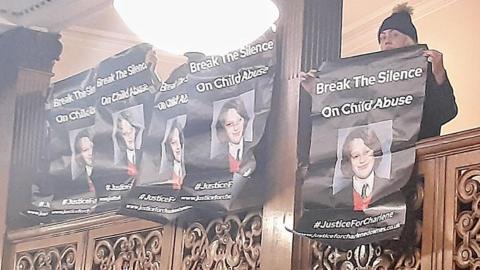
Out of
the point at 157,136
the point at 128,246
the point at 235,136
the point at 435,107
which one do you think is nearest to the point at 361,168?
the point at 435,107

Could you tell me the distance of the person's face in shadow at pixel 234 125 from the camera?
3277 millimetres

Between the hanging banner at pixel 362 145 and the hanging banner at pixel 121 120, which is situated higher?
the hanging banner at pixel 121 120

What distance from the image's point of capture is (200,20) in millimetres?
2611

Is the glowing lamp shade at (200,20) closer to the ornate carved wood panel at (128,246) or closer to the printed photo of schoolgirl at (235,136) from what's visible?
the printed photo of schoolgirl at (235,136)

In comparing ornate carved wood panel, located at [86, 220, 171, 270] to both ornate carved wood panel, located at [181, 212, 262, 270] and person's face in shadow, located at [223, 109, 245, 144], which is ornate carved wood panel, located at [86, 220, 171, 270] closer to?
ornate carved wood panel, located at [181, 212, 262, 270]

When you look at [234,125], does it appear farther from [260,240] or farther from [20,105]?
[20,105]

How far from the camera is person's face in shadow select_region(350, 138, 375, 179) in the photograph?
9.00 feet

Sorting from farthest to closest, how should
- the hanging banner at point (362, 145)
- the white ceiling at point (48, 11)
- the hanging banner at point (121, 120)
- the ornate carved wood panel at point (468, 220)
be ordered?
the white ceiling at point (48, 11), the hanging banner at point (121, 120), the hanging banner at point (362, 145), the ornate carved wood panel at point (468, 220)

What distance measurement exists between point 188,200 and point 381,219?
95cm

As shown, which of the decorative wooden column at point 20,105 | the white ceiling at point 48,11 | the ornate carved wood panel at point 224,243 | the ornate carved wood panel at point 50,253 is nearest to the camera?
the ornate carved wood panel at point 224,243

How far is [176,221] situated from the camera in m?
3.53

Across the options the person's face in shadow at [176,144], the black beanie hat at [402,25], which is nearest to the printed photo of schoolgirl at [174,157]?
the person's face in shadow at [176,144]

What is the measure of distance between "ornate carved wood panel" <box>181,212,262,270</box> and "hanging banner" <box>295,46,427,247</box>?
31 centimetres

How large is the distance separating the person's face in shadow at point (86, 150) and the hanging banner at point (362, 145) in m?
1.44
